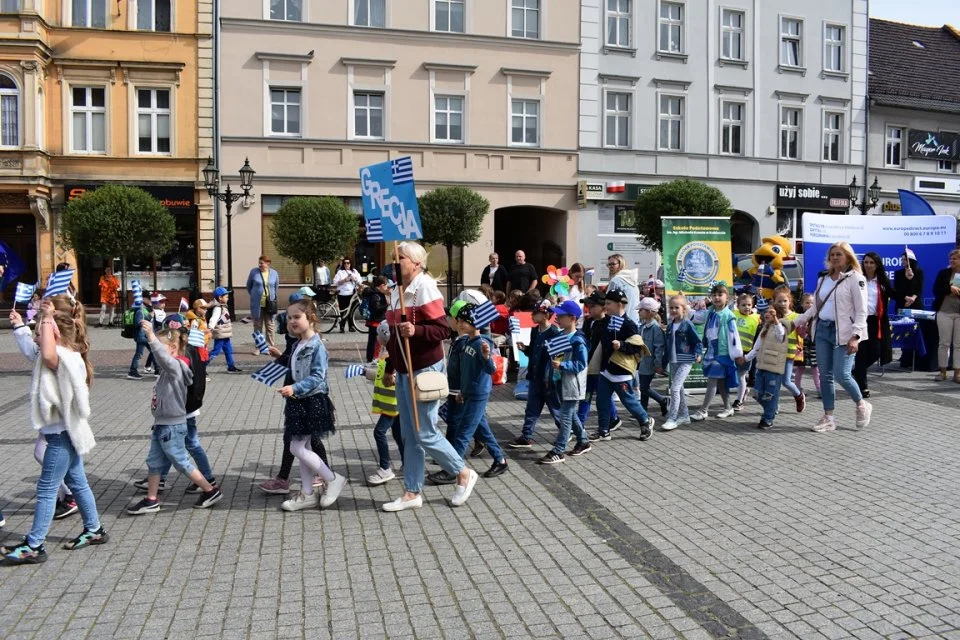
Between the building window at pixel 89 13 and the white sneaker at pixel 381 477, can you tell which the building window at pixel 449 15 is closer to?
the building window at pixel 89 13

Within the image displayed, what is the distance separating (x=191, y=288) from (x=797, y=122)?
22.1m

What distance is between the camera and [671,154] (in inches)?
1176

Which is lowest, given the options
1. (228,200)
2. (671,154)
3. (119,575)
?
(119,575)

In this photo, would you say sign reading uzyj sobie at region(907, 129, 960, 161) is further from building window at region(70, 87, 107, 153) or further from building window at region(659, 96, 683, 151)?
building window at region(70, 87, 107, 153)

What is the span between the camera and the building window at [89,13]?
2503cm

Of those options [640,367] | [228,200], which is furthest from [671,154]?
[640,367]

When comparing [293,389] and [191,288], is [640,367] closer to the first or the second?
[293,389]

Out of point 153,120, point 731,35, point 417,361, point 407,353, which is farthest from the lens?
point 731,35

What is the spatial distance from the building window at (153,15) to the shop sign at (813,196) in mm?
21276

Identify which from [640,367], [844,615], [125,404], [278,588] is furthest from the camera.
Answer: [125,404]

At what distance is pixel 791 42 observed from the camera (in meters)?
31.7

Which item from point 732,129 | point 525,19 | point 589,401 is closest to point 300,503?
point 589,401

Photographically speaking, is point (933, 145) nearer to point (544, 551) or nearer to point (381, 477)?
point (381, 477)

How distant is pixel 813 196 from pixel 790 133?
2.46 m
